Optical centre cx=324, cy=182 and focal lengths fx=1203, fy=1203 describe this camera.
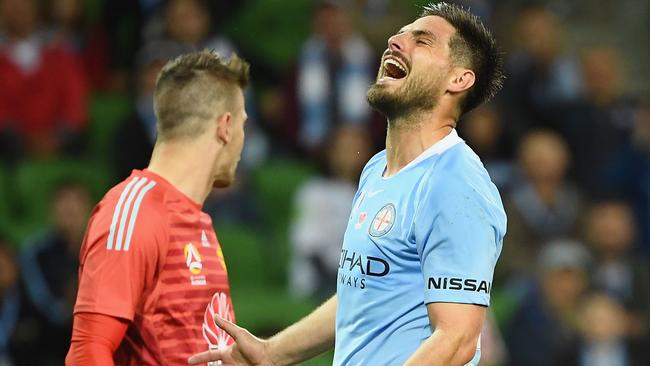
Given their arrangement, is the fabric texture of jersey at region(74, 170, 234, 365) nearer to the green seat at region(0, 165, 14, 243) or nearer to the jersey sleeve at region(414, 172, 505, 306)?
the jersey sleeve at region(414, 172, 505, 306)

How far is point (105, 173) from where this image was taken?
29.5 feet

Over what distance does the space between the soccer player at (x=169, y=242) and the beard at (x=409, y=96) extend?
812 mm

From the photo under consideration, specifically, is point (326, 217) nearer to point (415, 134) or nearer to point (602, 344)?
point (602, 344)

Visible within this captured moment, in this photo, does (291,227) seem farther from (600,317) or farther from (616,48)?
(616,48)

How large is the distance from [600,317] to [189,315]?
16.4ft

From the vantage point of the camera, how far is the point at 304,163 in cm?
944

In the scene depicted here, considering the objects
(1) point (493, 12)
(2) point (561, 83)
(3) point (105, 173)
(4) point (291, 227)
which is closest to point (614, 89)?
(2) point (561, 83)

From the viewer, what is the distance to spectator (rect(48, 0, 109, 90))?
921cm

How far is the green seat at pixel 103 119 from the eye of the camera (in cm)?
937

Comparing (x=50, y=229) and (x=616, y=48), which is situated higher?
(x=616, y=48)

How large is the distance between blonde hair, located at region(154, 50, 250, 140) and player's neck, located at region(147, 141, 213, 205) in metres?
0.05

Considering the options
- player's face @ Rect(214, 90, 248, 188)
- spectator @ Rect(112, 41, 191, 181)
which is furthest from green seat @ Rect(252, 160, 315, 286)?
player's face @ Rect(214, 90, 248, 188)

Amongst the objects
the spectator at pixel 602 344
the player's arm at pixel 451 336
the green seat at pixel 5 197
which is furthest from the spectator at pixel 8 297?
the player's arm at pixel 451 336

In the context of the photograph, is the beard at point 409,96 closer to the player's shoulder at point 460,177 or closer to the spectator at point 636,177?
the player's shoulder at point 460,177
